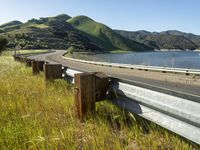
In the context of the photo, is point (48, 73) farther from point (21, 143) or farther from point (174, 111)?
point (174, 111)

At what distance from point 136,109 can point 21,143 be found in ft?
4.98

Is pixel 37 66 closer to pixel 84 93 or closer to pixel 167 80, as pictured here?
pixel 84 93

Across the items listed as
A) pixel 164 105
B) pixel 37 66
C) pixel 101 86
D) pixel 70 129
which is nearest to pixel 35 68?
pixel 37 66

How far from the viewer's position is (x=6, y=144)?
12.3 ft

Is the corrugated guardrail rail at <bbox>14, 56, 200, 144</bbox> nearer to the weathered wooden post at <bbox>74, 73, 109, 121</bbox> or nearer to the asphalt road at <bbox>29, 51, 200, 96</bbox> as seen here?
the weathered wooden post at <bbox>74, 73, 109, 121</bbox>

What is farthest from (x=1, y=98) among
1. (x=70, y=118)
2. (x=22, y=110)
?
(x=70, y=118)

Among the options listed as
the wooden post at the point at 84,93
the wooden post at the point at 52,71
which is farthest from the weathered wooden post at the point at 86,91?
the wooden post at the point at 52,71

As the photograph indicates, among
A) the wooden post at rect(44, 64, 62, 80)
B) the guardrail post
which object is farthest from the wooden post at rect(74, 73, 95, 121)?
the guardrail post

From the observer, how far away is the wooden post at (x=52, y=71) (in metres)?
7.67

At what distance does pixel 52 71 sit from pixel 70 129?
12.8 feet

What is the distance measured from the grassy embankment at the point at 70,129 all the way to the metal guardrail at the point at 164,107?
234 mm

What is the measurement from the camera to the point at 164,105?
3.33 m

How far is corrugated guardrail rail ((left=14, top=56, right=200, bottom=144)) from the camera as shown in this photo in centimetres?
290

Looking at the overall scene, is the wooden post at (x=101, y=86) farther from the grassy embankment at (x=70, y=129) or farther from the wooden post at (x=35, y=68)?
the wooden post at (x=35, y=68)
